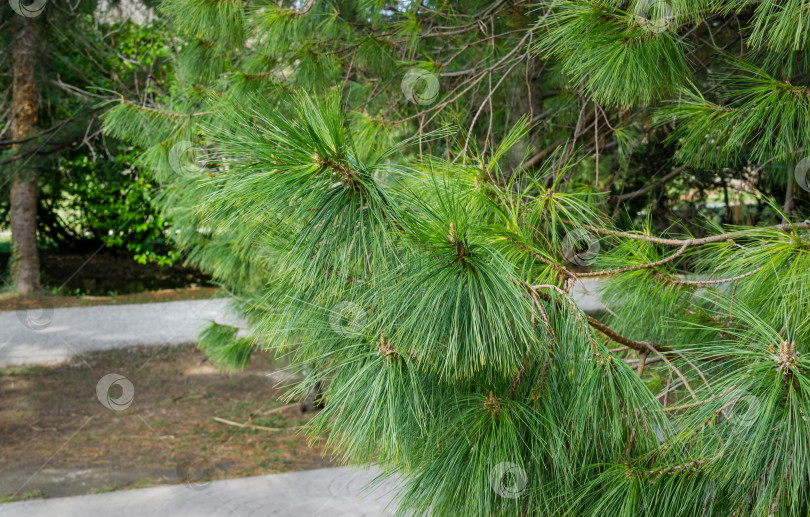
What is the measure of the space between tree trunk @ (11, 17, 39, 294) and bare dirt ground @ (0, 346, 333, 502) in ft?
7.76

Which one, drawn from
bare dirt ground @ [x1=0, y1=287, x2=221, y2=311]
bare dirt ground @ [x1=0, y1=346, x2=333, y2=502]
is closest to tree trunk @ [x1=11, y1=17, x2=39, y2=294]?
bare dirt ground @ [x1=0, y1=287, x2=221, y2=311]

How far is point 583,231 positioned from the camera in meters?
1.78

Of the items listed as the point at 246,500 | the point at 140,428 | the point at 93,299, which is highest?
the point at 93,299

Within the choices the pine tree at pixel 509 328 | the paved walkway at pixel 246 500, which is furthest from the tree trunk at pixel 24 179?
the pine tree at pixel 509 328

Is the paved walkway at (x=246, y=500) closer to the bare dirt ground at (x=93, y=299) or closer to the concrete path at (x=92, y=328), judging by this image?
the concrete path at (x=92, y=328)

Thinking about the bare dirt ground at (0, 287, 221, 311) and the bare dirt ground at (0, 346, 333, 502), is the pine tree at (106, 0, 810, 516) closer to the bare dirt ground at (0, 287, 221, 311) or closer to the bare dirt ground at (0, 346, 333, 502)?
the bare dirt ground at (0, 346, 333, 502)

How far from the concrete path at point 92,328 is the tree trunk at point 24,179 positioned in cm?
91

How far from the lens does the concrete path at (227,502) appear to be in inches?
140

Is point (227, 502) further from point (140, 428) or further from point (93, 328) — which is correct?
point (93, 328)

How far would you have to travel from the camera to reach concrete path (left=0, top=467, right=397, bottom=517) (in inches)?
140

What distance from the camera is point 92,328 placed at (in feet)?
24.3

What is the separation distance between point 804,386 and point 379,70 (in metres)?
2.78

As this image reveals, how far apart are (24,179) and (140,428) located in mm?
3824

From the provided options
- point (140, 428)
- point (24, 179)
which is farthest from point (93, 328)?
point (140, 428)
